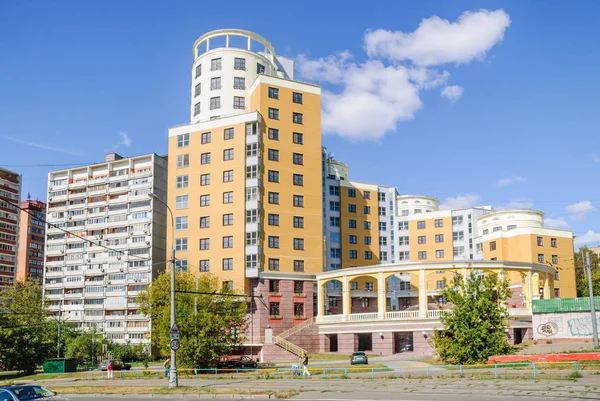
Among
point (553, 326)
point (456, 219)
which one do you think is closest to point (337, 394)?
point (553, 326)

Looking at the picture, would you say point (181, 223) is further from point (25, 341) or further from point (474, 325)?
point (474, 325)

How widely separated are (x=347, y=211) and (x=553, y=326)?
47517mm

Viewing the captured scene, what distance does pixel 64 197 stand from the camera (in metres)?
122

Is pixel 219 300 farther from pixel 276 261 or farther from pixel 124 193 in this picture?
pixel 124 193

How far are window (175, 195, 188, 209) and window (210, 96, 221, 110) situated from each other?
13.3m

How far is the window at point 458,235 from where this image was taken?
107375mm

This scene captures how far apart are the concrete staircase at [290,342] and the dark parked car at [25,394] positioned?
44.1 meters

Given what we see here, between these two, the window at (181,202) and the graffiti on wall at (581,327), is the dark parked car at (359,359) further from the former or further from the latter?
the window at (181,202)

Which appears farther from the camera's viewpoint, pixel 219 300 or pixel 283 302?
pixel 283 302

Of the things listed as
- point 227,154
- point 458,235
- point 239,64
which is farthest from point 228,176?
point 458,235

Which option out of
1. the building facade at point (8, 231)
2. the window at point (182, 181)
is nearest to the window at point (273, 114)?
the window at point (182, 181)

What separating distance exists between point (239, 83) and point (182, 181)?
617 inches

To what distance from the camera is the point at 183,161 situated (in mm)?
79438

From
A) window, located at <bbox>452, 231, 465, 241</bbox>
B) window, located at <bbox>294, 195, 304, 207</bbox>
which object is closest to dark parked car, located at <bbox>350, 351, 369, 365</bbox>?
window, located at <bbox>294, 195, 304, 207</bbox>
